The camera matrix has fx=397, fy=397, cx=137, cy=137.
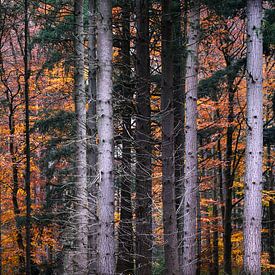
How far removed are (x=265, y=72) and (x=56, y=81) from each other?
892cm

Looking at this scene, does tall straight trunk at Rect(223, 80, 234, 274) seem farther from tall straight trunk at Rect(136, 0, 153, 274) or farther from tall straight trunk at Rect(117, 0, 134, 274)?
tall straight trunk at Rect(136, 0, 153, 274)

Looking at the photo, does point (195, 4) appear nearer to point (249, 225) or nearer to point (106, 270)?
point (249, 225)

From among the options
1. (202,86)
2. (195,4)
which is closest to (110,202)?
(195,4)

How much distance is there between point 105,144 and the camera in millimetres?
7074

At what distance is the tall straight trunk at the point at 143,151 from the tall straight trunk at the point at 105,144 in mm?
914

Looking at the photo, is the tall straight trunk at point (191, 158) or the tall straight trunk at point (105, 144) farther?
the tall straight trunk at point (191, 158)

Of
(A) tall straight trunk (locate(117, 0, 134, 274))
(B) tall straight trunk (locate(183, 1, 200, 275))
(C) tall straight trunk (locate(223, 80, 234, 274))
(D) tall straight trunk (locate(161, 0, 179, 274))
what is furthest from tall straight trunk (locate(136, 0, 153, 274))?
(C) tall straight trunk (locate(223, 80, 234, 274))

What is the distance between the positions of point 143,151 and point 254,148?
7.50 ft

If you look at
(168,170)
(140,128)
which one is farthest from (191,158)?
(168,170)

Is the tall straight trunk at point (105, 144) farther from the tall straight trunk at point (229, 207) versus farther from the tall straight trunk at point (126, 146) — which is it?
the tall straight trunk at point (229, 207)

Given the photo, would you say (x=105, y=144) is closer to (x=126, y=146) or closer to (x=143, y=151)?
(x=143, y=151)

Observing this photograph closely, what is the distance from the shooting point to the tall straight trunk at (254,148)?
26.5 ft

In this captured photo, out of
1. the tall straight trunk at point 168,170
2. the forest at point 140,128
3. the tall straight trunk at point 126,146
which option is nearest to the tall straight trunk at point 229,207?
the forest at point 140,128

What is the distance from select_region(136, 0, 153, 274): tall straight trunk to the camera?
7949mm
